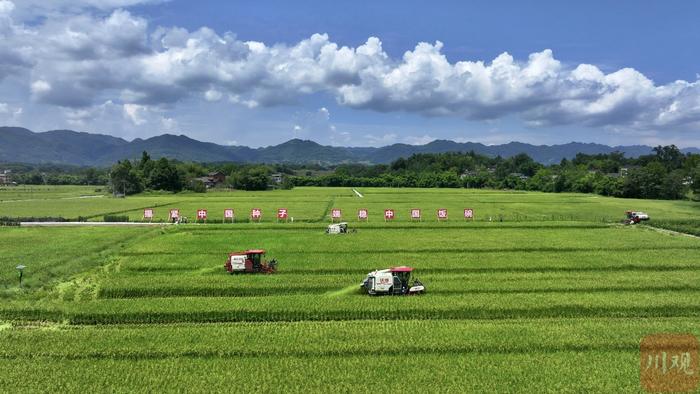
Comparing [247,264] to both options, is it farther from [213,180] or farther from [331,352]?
[213,180]

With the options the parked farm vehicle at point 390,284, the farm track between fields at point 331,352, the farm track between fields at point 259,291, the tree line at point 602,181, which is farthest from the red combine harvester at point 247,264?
the tree line at point 602,181

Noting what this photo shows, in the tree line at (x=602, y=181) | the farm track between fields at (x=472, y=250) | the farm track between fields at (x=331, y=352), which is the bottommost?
the farm track between fields at (x=331, y=352)

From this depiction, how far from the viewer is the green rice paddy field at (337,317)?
1678 cm

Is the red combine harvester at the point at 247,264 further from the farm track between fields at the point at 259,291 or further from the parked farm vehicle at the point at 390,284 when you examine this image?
the parked farm vehicle at the point at 390,284

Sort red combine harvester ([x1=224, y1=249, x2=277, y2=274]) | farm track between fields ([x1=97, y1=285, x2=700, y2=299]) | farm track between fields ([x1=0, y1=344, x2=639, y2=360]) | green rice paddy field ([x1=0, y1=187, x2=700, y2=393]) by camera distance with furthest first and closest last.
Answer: red combine harvester ([x1=224, y1=249, x2=277, y2=274])
farm track between fields ([x1=97, y1=285, x2=700, y2=299])
farm track between fields ([x1=0, y1=344, x2=639, y2=360])
green rice paddy field ([x1=0, y1=187, x2=700, y2=393])

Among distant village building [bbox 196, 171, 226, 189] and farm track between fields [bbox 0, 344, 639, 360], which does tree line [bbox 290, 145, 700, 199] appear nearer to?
distant village building [bbox 196, 171, 226, 189]

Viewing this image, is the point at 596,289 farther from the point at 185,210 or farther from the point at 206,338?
the point at 185,210

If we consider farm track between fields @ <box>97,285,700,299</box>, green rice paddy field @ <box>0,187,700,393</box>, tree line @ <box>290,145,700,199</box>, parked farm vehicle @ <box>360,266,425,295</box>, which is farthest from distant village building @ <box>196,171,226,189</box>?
parked farm vehicle @ <box>360,266,425,295</box>

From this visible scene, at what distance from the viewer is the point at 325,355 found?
18703mm

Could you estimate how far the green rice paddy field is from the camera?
1678cm

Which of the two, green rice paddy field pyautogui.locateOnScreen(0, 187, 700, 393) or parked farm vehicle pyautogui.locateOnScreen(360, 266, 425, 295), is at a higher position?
parked farm vehicle pyautogui.locateOnScreen(360, 266, 425, 295)

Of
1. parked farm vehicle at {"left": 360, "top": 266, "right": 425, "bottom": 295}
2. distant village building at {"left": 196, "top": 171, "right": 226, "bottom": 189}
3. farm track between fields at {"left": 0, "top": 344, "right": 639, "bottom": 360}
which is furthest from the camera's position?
distant village building at {"left": 196, "top": 171, "right": 226, "bottom": 189}

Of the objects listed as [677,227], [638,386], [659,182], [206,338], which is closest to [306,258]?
[206,338]

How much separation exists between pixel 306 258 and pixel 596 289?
2024 centimetres
